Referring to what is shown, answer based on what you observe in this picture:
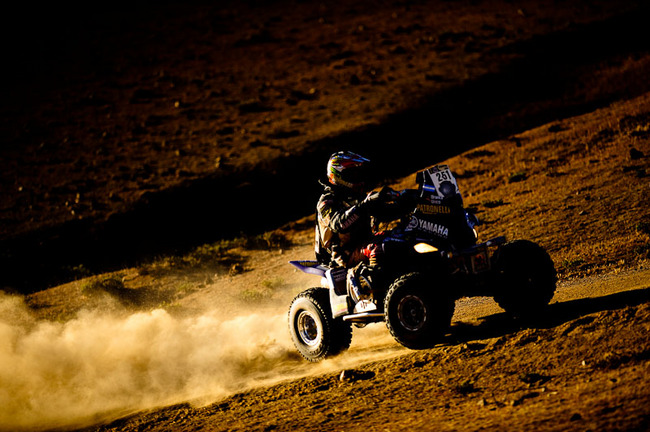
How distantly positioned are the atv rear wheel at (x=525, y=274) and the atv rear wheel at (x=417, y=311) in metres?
0.78

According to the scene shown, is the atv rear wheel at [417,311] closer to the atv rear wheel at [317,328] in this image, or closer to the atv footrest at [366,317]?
the atv footrest at [366,317]

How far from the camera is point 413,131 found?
1375 inches

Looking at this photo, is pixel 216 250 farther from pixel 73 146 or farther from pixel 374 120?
pixel 73 146

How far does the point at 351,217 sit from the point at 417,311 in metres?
1.41

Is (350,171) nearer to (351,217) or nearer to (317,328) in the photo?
(351,217)

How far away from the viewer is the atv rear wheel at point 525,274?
8.16 m

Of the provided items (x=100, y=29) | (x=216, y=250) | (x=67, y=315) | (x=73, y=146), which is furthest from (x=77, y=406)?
(x=100, y=29)

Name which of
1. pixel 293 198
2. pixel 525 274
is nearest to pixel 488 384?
pixel 525 274

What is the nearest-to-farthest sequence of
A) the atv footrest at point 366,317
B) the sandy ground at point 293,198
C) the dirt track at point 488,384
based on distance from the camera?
the dirt track at point 488,384
the sandy ground at point 293,198
the atv footrest at point 366,317

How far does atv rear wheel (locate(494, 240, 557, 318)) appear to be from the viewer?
8164 millimetres

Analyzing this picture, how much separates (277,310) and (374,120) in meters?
22.6

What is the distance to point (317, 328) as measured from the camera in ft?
31.0

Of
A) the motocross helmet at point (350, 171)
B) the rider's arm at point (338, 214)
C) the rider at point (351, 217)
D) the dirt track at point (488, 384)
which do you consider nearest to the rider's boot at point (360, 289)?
the rider at point (351, 217)

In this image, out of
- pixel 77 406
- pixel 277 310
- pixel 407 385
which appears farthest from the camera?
pixel 277 310
